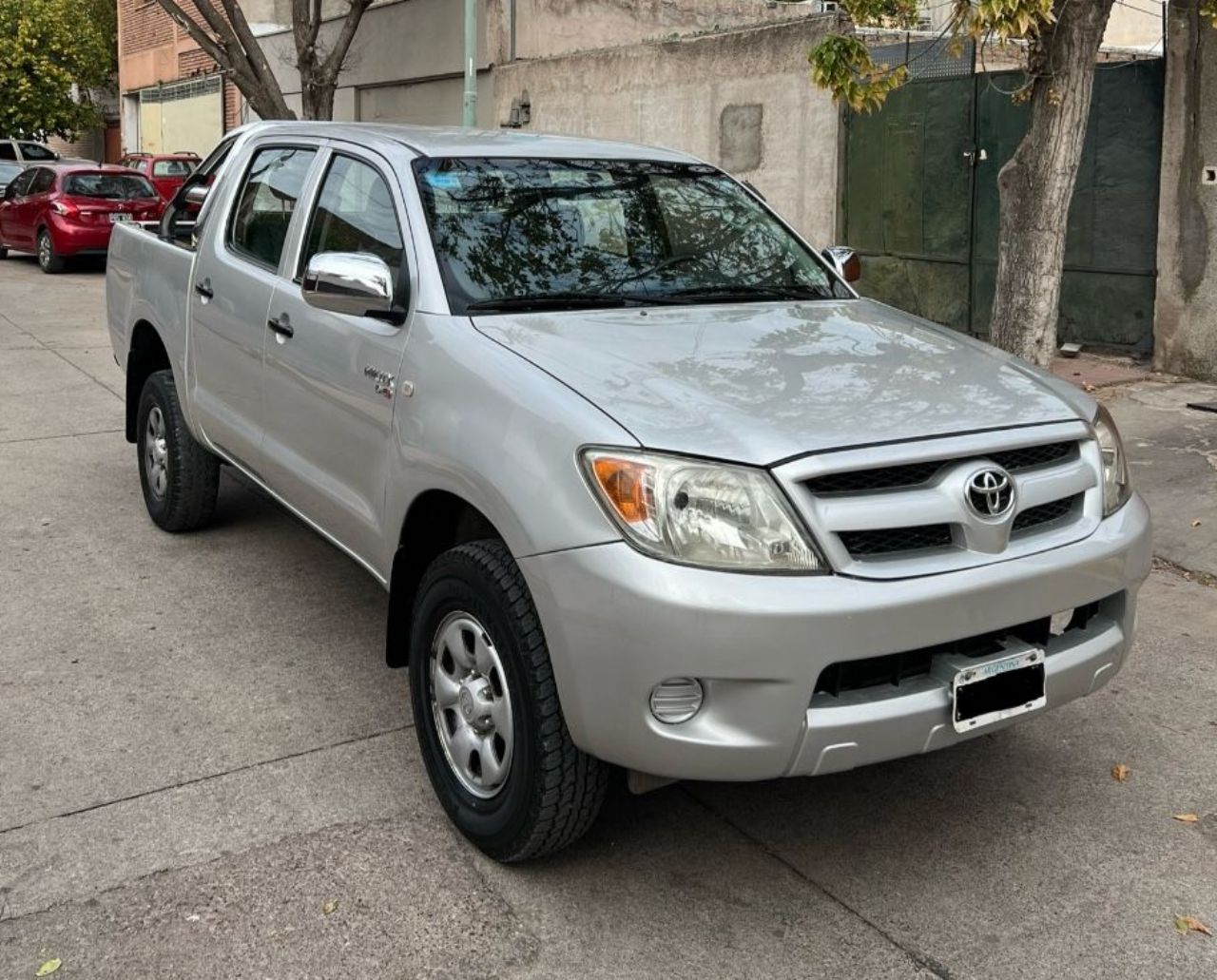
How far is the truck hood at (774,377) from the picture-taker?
301 cm

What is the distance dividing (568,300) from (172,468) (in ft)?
9.06

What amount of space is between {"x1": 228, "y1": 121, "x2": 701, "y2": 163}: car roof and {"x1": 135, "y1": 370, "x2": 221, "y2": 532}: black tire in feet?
5.00

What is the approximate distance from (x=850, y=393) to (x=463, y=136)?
2.05 m

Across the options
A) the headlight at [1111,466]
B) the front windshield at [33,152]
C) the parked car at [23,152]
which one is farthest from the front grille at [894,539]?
the front windshield at [33,152]

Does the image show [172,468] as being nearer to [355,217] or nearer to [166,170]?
[355,217]

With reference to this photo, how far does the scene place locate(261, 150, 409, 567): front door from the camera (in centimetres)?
390

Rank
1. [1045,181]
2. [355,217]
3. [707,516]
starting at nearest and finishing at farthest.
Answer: [707,516] < [355,217] < [1045,181]

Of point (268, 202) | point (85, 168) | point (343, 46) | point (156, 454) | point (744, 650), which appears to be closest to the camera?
point (744, 650)

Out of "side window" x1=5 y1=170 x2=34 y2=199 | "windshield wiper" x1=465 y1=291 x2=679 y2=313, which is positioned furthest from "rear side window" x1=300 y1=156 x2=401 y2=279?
"side window" x1=5 y1=170 x2=34 y2=199

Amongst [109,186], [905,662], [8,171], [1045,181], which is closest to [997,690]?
[905,662]

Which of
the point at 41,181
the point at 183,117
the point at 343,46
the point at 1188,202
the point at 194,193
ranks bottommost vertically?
the point at 194,193

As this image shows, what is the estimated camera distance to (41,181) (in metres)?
20.0

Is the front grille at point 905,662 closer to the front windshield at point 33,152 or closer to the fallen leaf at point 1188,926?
the fallen leaf at point 1188,926

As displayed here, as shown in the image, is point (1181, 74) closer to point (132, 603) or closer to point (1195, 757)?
point (1195, 757)
